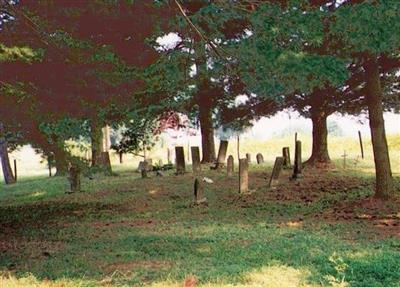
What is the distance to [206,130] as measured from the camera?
26094mm

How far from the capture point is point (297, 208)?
13859 mm

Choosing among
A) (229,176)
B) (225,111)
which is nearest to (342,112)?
(225,111)

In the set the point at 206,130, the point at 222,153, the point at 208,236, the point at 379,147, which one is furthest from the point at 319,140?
the point at 208,236

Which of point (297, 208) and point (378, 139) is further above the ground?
point (378, 139)

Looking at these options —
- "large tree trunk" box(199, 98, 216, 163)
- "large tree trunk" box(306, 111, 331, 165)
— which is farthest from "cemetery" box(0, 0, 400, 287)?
"large tree trunk" box(199, 98, 216, 163)

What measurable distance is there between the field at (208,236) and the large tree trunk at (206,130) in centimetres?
568

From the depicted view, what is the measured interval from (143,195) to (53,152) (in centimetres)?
679

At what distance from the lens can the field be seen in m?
6.87

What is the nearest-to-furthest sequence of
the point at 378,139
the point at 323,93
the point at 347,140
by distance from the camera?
1. the point at 378,139
2. the point at 323,93
3. the point at 347,140

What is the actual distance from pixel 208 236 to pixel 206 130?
16122 millimetres

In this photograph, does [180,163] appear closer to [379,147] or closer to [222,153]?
[222,153]

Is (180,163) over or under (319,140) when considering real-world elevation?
under

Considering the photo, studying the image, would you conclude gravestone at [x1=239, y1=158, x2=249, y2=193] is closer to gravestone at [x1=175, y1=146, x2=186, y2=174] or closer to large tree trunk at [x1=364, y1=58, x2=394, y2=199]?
large tree trunk at [x1=364, y1=58, x2=394, y2=199]

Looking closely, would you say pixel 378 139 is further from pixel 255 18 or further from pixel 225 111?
pixel 225 111
